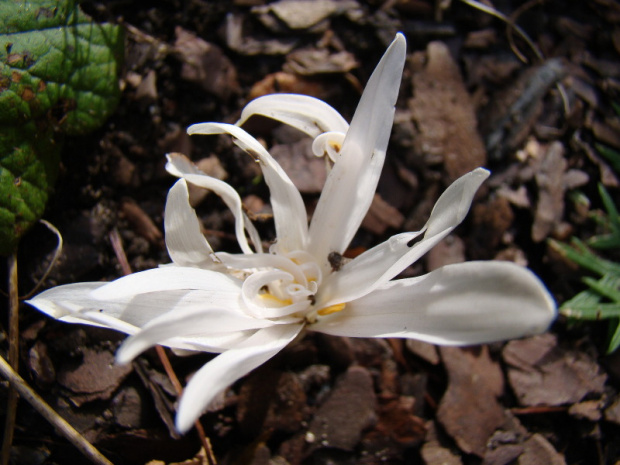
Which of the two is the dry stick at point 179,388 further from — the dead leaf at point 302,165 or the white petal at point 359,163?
the dead leaf at point 302,165

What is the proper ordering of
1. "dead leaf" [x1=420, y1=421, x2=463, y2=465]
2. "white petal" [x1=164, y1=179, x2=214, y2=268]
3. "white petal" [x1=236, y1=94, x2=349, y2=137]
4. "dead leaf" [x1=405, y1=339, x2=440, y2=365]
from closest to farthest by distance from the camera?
"white petal" [x1=164, y1=179, x2=214, y2=268], "white petal" [x1=236, y1=94, x2=349, y2=137], "dead leaf" [x1=420, y1=421, x2=463, y2=465], "dead leaf" [x1=405, y1=339, x2=440, y2=365]

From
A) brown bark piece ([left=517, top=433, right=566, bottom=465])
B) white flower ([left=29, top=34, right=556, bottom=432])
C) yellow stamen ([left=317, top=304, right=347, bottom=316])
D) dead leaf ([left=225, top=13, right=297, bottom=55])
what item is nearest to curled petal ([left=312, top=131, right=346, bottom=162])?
white flower ([left=29, top=34, right=556, bottom=432])

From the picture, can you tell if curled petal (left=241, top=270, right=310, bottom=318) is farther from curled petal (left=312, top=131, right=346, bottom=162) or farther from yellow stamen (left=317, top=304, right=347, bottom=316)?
curled petal (left=312, top=131, right=346, bottom=162)

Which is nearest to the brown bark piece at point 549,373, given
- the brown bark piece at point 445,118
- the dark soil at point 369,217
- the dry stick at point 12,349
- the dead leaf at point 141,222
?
the dark soil at point 369,217

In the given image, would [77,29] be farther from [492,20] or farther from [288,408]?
[492,20]

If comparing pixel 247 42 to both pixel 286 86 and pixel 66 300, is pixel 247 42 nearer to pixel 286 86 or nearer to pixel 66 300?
pixel 286 86

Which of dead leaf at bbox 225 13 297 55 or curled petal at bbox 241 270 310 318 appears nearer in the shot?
curled petal at bbox 241 270 310 318

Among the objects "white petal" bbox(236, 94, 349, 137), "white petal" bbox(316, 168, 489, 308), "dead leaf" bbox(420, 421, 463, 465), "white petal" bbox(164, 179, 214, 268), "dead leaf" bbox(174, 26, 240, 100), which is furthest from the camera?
"dead leaf" bbox(174, 26, 240, 100)
